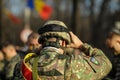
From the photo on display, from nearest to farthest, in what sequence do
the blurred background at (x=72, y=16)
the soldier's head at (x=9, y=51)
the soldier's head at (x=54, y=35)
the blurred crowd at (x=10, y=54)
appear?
the soldier's head at (x=54, y=35), the blurred crowd at (x=10, y=54), the soldier's head at (x=9, y=51), the blurred background at (x=72, y=16)

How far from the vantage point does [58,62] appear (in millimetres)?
5961

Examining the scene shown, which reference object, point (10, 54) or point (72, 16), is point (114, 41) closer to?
point (10, 54)

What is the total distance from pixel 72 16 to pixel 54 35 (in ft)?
54.1

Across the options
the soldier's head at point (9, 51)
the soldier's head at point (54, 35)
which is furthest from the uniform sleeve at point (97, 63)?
the soldier's head at point (9, 51)

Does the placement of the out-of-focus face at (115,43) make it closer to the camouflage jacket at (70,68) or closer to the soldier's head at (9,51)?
the camouflage jacket at (70,68)

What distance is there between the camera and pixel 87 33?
5244cm

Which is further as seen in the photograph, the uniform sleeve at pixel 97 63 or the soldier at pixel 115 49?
the soldier at pixel 115 49

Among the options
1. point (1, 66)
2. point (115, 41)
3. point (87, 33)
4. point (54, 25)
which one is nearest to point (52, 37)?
point (54, 25)

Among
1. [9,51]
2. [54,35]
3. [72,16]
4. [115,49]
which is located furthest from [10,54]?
[72,16]

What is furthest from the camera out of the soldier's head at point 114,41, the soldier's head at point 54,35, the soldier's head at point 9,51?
the soldier's head at point 9,51

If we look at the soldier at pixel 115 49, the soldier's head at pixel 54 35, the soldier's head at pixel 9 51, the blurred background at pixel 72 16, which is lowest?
the blurred background at pixel 72 16

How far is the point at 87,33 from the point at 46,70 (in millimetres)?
46563

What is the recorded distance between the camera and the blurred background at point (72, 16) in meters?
22.6

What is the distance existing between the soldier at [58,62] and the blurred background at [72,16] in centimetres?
698
